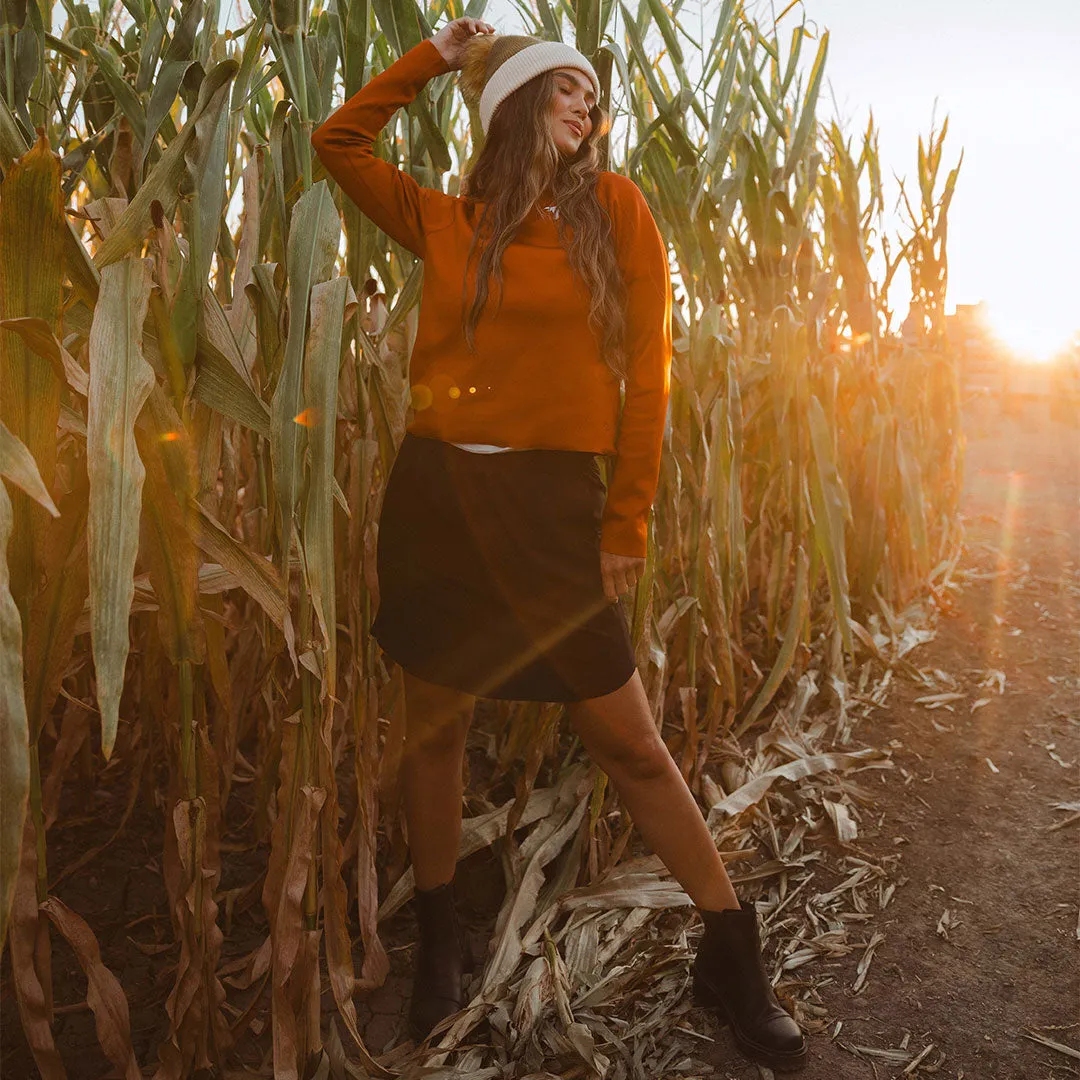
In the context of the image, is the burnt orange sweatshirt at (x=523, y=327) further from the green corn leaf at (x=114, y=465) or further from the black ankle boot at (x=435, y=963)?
the black ankle boot at (x=435, y=963)

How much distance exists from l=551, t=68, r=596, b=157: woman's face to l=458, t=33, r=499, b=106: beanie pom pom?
10cm

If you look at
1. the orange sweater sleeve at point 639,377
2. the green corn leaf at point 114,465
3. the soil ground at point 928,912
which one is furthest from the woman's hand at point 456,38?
the soil ground at point 928,912

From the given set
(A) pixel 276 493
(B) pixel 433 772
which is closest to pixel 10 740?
(A) pixel 276 493

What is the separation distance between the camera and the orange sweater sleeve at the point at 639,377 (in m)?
1.02

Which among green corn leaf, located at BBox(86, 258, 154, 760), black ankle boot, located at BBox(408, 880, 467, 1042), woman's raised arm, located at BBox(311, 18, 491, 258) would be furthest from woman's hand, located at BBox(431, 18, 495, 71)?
black ankle boot, located at BBox(408, 880, 467, 1042)

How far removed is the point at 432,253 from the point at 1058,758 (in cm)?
168

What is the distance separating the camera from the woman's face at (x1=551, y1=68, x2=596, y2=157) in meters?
1.00

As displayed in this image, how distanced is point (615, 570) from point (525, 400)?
0.74ft

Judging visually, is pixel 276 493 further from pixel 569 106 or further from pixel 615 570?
pixel 569 106

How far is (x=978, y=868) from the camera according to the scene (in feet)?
4.85

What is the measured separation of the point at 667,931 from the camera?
129 cm

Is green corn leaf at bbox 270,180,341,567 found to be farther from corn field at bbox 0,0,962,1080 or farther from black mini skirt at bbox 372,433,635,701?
black mini skirt at bbox 372,433,635,701

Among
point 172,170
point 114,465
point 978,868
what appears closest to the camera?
point 114,465

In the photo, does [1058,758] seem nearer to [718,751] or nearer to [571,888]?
[718,751]
